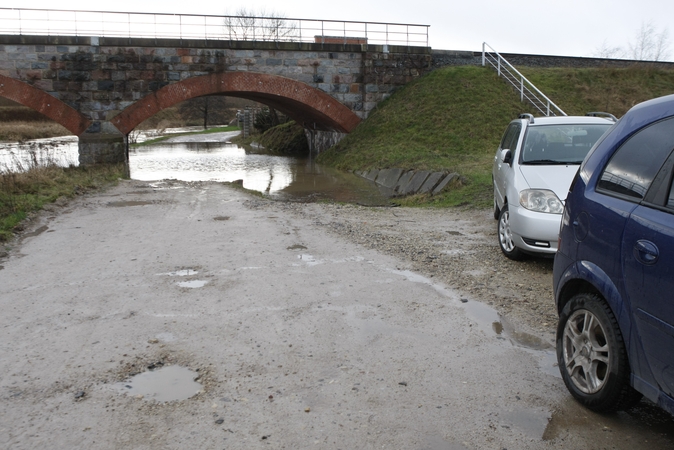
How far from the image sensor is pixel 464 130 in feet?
73.5

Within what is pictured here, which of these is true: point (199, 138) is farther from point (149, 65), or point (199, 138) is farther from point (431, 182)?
point (431, 182)

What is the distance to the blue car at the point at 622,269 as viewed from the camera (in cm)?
303

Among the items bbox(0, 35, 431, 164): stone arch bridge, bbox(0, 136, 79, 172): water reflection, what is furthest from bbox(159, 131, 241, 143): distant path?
bbox(0, 35, 431, 164): stone arch bridge

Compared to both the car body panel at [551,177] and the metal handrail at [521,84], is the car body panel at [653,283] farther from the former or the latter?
the metal handrail at [521,84]

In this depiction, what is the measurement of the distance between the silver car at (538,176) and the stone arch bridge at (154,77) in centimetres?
1606

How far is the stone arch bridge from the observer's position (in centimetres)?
2138

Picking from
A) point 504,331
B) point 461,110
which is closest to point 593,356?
point 504,331

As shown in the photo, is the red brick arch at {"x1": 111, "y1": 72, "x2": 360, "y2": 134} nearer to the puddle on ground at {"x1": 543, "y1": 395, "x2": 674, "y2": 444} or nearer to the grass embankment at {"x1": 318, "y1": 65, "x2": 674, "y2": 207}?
the grass embankment at {"x1": 318, "y1": 65, "x2": 674, "y2": 207}

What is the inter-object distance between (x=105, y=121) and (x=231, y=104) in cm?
7267

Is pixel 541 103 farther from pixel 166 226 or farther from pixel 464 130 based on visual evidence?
pixel 166 226

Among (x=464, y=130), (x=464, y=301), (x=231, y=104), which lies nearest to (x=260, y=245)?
(x=464, y=301)

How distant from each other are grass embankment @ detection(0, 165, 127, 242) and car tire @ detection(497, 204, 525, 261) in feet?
21.4

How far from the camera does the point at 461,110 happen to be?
77.8ft

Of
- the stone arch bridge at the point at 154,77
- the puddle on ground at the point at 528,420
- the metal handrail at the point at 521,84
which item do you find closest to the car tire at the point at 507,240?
the puddle on ground at the point at 528,420
